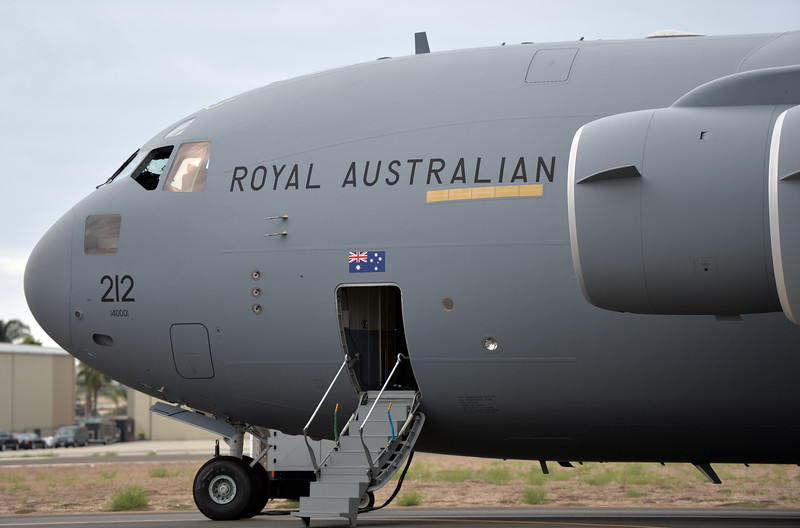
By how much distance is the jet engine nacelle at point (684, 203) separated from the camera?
27.1ft

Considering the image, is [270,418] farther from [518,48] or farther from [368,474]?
[518,48]

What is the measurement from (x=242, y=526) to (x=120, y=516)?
4536 mm

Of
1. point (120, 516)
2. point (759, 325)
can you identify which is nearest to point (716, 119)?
point (759, 325)

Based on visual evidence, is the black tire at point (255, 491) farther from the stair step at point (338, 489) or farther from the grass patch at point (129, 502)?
the grass patch at point (129, 502)

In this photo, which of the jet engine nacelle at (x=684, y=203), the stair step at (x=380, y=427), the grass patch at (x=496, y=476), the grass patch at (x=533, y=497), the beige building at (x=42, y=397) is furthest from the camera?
the beige building at (x=42, y=397)

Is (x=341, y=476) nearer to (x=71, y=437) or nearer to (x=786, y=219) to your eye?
(x=786, y=219)

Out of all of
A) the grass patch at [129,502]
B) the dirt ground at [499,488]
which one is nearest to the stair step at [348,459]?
the dirt ground at [499,488]

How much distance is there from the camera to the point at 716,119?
8.78m

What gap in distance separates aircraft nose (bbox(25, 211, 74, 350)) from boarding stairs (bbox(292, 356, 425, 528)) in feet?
A: 13.1

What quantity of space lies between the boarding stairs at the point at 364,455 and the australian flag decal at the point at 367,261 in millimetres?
1521

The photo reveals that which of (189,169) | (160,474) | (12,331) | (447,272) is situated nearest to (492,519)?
(447,272)

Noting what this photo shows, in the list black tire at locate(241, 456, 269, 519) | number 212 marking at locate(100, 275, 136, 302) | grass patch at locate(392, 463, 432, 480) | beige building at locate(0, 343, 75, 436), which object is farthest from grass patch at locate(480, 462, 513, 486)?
beige building at locate(0, 343, 75, 436)

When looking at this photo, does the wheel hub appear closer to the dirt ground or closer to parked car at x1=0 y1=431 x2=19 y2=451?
the dirt ground

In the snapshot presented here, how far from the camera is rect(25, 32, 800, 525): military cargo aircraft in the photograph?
10930 mm
